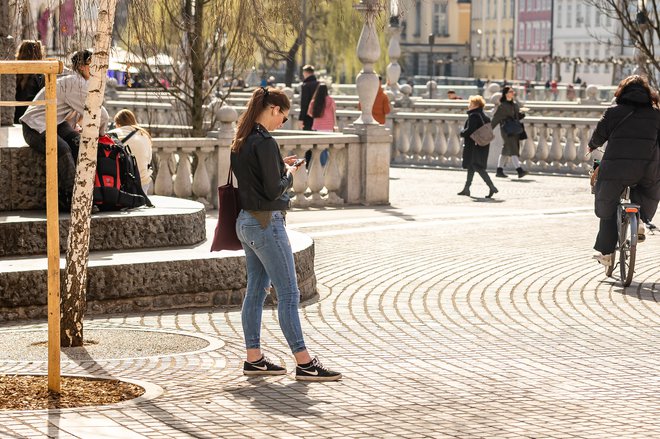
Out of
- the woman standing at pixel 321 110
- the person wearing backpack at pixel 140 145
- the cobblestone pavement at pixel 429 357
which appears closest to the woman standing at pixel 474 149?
the woman standing at pixel 321 110

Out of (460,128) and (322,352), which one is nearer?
(322,352)

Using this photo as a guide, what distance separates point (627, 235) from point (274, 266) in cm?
551

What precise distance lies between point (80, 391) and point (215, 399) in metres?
0.66

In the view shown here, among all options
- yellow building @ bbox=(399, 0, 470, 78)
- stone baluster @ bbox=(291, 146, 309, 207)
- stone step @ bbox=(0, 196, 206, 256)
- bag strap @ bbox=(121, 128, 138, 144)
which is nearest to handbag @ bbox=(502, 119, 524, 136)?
stone baluster @ bbox=(291, 146, 309, 207)

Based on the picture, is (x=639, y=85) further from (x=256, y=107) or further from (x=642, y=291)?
(x=256, y=107)

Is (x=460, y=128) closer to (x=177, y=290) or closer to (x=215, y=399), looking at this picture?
(x=177, y=290)

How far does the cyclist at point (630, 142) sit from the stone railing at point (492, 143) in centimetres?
1632

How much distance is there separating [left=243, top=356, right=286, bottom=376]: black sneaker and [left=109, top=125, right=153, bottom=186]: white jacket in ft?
19.7

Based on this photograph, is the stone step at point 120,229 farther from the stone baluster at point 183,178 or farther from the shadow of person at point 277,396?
the stone baluster at point 183,178

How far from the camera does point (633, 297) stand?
12844mm

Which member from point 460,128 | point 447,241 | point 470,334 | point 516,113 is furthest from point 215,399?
point 460,128

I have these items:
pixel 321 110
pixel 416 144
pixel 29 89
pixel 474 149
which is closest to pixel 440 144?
pixel 416 144

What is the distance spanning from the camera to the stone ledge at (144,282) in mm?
10828

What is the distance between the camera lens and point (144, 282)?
11.5 metres
